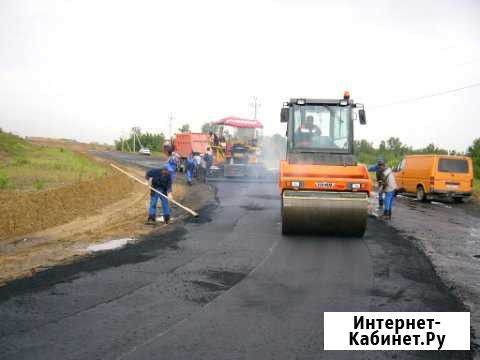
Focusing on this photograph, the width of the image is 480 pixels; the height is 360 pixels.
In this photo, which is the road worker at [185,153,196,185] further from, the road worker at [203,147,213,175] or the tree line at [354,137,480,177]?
the tree line at [354,137,480,177]

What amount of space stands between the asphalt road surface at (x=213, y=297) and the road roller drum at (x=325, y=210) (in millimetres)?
348

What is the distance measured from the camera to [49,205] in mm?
13875

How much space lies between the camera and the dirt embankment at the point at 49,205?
455 inches

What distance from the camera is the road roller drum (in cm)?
977

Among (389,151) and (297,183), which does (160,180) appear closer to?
(297,183)

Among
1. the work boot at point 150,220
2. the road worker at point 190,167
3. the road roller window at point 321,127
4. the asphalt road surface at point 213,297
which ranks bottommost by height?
the asphalt road surface at point 213,297

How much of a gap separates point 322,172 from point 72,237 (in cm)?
544

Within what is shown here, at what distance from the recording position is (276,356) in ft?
14.5

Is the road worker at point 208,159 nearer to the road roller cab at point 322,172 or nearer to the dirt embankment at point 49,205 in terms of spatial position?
the dirt embankment at point 49,205

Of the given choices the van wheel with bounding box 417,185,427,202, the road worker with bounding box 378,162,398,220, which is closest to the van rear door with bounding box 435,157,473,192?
the van wheel with bounding box 417,185,427,202

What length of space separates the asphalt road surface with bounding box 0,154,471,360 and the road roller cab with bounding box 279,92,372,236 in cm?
43

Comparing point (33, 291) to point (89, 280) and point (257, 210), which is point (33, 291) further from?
point (257, 210)

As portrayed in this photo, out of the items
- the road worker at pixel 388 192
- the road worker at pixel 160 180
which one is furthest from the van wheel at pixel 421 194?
the road worker at pixel 160 180

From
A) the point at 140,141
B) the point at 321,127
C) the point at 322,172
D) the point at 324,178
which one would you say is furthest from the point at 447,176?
the point at 140,141
